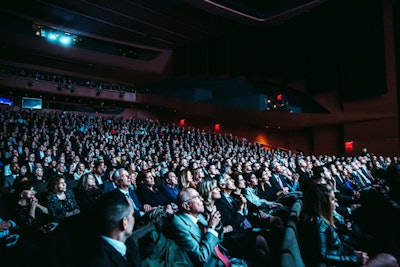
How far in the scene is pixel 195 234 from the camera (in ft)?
6.24

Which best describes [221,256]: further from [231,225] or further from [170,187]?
[170,187]

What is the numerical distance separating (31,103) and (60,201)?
557 inches

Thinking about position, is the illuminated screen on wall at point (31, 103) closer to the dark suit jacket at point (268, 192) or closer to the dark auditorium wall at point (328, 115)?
the dark auditorium wall at point (328, 115)

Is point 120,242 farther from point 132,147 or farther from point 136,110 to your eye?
point 136,110

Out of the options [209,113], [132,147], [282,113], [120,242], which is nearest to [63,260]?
[120,242]

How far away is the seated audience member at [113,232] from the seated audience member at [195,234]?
0.37 meters

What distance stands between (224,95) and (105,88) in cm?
716

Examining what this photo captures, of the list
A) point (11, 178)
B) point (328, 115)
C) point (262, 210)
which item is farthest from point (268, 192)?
point (328, 115)

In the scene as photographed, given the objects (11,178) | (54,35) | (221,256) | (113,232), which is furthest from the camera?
(54,35)

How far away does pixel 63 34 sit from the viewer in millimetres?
15539

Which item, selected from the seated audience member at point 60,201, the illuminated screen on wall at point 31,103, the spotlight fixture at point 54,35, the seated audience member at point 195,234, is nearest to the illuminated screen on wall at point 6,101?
the illuminated screen on wall at point 31,103

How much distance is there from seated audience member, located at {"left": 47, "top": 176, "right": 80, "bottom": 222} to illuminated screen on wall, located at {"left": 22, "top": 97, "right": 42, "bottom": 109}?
13863 mm

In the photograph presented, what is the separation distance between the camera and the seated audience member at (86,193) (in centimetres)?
304

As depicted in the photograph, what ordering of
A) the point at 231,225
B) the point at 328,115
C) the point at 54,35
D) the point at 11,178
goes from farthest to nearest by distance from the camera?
the point at 54,35 < the point at 328,115 < the point at 11,178 < the point at 231,225
